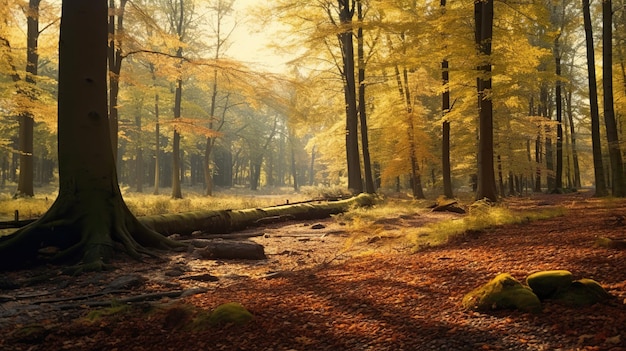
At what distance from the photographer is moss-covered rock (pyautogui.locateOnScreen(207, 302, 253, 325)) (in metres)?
3.85

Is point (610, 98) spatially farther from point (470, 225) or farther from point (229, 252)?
point (229, 252)

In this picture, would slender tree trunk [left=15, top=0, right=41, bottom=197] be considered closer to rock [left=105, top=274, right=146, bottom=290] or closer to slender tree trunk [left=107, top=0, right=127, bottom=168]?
slender tree trunk [left=107, top=0, right=127, bottom=168]

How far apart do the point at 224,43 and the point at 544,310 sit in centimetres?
2547

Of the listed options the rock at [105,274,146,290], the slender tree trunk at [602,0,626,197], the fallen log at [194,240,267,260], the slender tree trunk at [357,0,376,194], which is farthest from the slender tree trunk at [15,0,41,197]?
the slender tree trunk at [602,0,626,197]

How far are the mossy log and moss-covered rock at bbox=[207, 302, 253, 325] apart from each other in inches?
214

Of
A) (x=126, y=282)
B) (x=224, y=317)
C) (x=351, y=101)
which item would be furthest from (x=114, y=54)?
(x=224, y=317)

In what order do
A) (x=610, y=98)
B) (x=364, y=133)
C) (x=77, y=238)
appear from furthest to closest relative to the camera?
(x=364, y=133), (x=610, y=98), (x=77, y=238)

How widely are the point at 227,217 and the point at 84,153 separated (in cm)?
456

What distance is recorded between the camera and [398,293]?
453 cm

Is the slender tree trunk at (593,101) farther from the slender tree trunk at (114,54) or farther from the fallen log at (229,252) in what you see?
the slender tree trunk at (114,54)

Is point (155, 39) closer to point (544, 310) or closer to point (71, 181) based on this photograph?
point (71, 181)

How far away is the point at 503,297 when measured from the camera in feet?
12.1

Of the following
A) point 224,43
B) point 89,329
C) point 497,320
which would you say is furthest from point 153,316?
point 224,43

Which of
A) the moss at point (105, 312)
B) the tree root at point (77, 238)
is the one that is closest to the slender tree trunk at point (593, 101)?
the tree root at point (77, 238)
